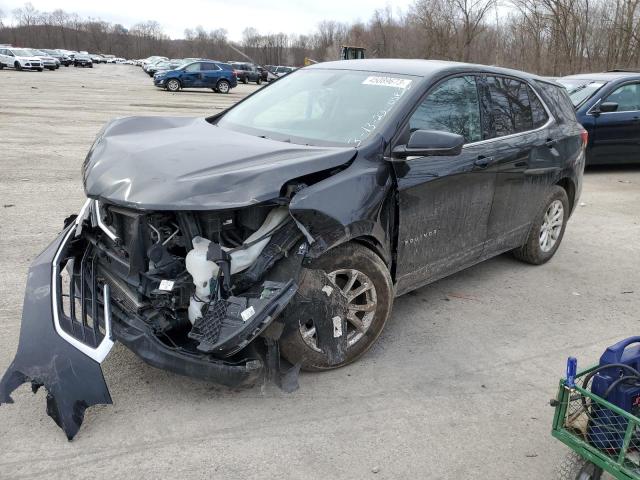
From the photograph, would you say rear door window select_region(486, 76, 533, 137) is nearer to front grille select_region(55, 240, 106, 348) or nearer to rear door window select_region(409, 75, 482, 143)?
rear door window select_region(409, 75, 482, 143)

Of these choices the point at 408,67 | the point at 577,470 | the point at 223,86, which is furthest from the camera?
the point at 223,86

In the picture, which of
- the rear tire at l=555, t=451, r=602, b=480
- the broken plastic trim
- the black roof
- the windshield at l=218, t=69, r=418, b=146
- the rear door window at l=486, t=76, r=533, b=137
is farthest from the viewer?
the rear door window at l=486, t=76, r=533, b=137

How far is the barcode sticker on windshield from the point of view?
398 centimetres

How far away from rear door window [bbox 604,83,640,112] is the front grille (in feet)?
30.5

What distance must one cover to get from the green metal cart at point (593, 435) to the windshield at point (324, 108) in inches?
75.0

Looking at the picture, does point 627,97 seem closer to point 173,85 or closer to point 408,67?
point 408,67

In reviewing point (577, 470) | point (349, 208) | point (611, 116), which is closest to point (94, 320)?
point (349, 208)

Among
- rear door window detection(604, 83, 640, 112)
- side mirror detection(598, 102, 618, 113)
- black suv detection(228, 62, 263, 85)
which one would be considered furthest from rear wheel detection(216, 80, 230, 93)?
side mirror detection(598, 102, 618, 113)

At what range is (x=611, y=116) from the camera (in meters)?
9.84

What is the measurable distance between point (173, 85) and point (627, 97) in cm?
2428

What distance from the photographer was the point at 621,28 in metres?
31.2

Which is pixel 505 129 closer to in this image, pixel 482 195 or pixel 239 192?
pixel 482 195

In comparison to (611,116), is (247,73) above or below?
above

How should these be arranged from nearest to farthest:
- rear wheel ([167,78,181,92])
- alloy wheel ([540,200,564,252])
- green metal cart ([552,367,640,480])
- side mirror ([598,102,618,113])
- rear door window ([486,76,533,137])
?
green metal cart ([552,367,640,480]) < rear door window ([486,76,533,137]) < alloy wheel ([540,200,564,252]) < side mirror ([598,102,618,113]) < rear wheel ([167,78,181,92])
